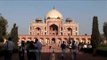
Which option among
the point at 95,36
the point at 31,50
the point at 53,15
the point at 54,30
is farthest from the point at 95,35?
the point at 54,30

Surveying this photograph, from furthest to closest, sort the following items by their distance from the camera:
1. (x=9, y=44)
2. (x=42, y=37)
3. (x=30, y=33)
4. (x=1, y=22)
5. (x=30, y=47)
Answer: (x=30, y=33) → (x=42, y=37) → (x=1, y=22) → (x=30, y=47) → (x=9, y=44)

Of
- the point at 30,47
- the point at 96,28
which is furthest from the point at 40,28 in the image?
the point at 30,47

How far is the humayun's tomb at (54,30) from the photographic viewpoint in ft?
296

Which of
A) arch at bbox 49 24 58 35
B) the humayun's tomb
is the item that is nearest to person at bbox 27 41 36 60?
the humayun's tomb

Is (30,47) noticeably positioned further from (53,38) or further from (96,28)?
(53,38)

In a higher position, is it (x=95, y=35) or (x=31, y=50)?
(x=95, y=35)

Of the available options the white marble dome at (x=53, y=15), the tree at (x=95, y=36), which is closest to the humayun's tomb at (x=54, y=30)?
the white marble dome at (x=53, y=15)

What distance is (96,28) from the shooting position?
34.8 m

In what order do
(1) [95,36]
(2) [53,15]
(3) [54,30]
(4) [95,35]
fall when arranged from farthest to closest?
(3) [54,30] → (2) [53,15] → (4) [95,35] → (1) [95,36]

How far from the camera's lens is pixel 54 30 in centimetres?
9556

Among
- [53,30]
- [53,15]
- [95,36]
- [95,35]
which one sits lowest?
[95,36]

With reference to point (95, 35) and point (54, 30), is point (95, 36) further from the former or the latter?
point (54, 30)

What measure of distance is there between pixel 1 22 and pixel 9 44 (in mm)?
40080

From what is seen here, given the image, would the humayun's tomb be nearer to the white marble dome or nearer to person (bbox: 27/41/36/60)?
the white marble dome
